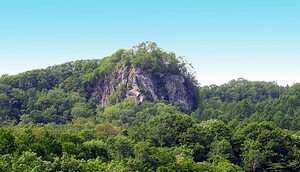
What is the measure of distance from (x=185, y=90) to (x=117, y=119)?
25.3 m

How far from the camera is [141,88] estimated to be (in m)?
83.1

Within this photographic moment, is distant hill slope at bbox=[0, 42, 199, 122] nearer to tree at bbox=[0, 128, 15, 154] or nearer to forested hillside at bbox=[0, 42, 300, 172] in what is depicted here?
forested hillside at bbox=[0, 42, 300, 172]

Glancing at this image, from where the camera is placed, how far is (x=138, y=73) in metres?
84.8

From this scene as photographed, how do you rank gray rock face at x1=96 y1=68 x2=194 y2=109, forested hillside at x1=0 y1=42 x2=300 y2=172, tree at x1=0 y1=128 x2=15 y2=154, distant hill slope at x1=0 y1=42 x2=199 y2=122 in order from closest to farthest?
tree at x1=0 y1=128 x2=15 y2=154 → forested hillside at x1=0 y1=42 x2=300 y2=172 → distant hill slope at x1=0 y1=42 x2=199 y2=122 → gray rock face at x1=96 y1=68 x2=194 y2=109

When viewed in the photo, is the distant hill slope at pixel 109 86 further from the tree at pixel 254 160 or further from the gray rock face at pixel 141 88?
the tree at pixel 254 160

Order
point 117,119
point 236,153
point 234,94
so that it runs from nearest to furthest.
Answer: point 236,153 → point 117,119 → point 234,94

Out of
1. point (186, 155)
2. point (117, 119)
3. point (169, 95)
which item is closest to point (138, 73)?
point (169, 95)

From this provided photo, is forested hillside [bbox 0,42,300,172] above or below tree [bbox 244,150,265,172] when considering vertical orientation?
above

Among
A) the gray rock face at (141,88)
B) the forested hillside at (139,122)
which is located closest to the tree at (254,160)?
the forested hillside at (139,122)

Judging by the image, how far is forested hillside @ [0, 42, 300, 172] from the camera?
3331cm

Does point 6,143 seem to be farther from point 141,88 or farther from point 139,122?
point 141,88

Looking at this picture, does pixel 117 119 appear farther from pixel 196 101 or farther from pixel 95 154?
pixel 95 154

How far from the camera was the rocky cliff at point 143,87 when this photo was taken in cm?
8409

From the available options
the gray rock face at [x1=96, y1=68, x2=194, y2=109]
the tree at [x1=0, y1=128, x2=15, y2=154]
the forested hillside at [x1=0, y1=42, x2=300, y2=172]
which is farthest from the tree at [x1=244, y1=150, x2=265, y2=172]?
the gray rock face at [x1=96, y1=68, x2=194, y2=109]
